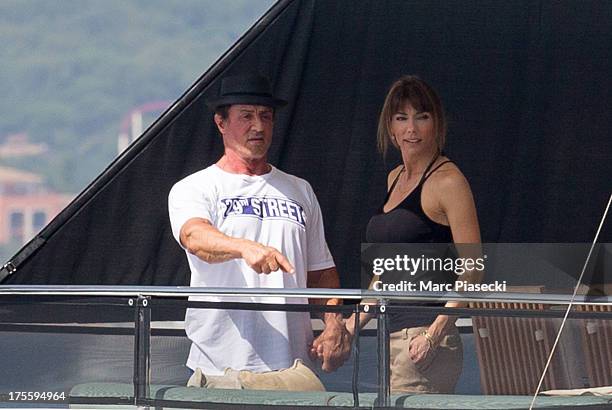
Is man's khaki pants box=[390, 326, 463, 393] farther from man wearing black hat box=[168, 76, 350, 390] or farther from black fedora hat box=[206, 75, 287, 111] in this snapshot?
black fedora hat box=[206, 75, 287, 111]

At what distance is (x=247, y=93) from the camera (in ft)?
14.4

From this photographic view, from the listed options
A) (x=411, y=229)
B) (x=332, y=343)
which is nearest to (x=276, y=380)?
(x=332, y=343)

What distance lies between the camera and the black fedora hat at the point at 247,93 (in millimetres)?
4340

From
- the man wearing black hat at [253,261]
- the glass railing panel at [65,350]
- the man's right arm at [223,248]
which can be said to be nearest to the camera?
the man's right arm at [223,248]

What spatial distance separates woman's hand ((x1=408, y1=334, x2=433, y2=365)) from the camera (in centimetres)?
405

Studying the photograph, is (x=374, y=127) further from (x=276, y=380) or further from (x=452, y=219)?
(x=276, y=380)

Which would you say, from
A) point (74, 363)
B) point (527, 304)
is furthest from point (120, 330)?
point (527, 304)

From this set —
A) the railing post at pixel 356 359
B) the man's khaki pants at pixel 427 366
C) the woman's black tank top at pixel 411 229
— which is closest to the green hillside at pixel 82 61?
the woman's black tank top at pixel 411 229

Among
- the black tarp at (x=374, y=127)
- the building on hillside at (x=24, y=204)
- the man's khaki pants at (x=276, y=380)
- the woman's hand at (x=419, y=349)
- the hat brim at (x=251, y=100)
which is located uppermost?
the black tarp at (x=374, y=127)

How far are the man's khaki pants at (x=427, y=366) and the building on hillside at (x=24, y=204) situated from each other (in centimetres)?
113

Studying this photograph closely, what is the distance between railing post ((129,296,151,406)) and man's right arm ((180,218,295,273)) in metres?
0.21

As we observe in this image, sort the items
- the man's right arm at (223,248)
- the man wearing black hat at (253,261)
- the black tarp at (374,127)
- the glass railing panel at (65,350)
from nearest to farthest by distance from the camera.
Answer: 1. the man's right arm at (223,248)
2. the man wearing black hat at (253,261)
3. the glass railing panel at (65,350)
4. the black tarp at (374,127)

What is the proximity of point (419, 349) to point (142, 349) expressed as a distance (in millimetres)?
827

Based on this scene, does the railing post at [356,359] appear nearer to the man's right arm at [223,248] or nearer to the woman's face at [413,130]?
the man's right arm at [223,248]
